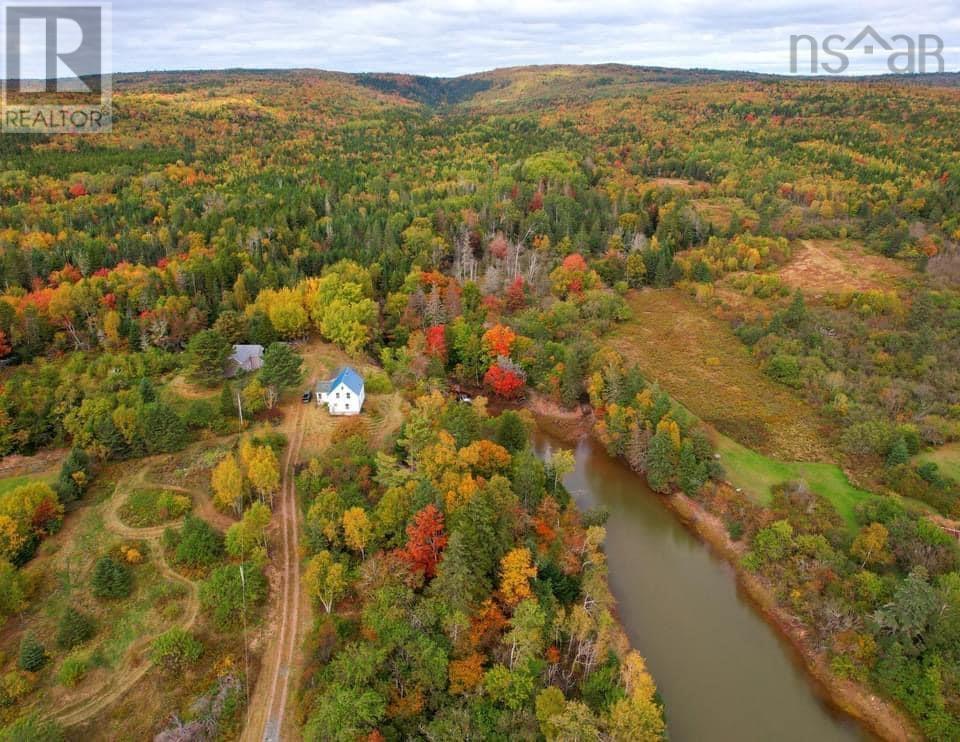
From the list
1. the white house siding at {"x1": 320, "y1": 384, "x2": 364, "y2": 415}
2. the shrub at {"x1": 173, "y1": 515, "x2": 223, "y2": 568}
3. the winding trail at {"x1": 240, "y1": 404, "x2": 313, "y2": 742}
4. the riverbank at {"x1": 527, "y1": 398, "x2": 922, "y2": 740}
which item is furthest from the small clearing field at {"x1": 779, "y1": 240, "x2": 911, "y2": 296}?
the shrub at {"x1": 173, "y1": 515, "x2": 223, "y2": 568}

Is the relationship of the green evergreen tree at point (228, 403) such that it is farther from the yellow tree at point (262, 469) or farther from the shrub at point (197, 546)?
the shrub at point (197, 546)

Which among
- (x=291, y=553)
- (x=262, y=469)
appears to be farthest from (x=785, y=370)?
(x=262, y=469)

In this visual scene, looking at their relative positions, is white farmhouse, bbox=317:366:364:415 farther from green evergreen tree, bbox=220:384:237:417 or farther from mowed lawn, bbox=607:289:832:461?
mowed lawn, bbox=607:289:832:461

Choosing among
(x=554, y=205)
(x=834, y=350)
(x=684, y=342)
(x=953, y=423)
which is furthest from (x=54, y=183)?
(x=953, y=423)

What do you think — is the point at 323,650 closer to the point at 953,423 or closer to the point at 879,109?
the point at 953,423

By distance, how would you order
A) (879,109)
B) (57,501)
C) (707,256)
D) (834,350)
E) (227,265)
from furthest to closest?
(879,109) → (707,256) → (227,265) → (834,350) → (57,501)

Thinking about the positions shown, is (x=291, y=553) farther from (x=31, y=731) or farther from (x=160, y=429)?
(x=160, y=429)
